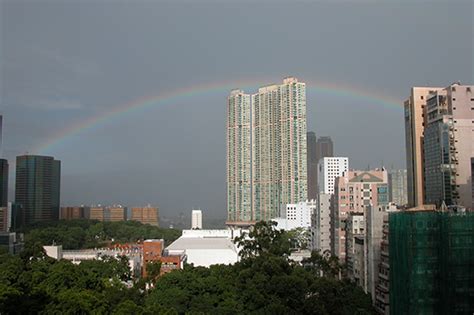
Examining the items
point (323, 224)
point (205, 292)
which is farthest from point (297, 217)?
point (205, 292)

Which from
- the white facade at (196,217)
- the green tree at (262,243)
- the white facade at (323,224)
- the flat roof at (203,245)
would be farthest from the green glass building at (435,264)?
the white facade at (196,217)

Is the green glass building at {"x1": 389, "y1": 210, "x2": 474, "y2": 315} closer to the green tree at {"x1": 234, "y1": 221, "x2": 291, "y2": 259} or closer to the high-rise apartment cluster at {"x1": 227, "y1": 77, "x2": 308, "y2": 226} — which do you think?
the green tree at {"x1": 234, "y1": 221, "x2": 291, "y2": 259}

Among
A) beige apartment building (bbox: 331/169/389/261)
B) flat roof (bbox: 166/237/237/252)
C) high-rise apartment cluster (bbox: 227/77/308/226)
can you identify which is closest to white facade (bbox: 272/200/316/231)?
high-rise apartment cluster (bbox: 227/77/308/226)

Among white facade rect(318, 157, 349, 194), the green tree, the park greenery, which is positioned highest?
white facade rect(318, 157, 349, 194)

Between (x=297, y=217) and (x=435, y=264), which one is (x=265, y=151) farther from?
(x=435, y=264)

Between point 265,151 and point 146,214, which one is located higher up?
point 265,151

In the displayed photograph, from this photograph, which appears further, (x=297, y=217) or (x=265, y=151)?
(x=265, y=151)
